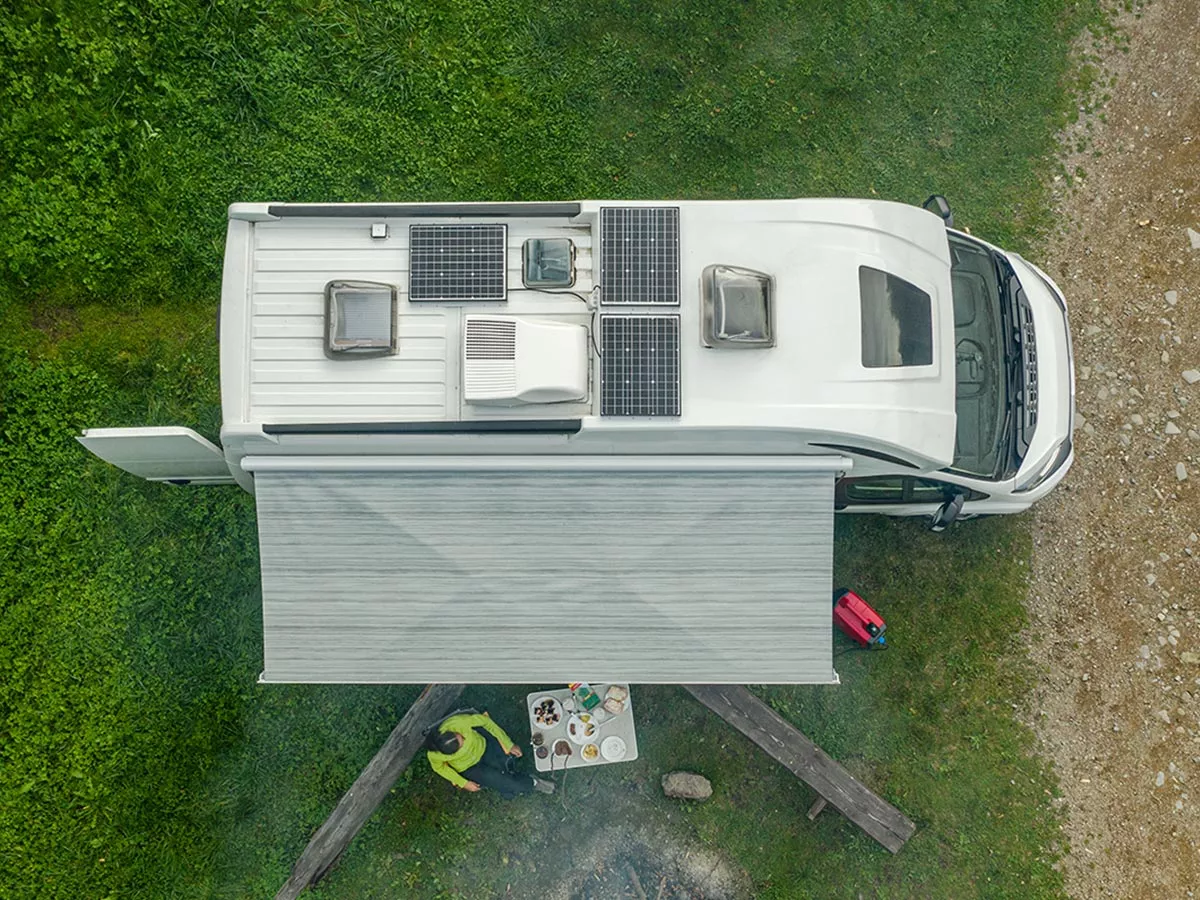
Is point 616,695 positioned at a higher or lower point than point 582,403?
lower

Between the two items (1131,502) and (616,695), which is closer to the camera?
(616,695)

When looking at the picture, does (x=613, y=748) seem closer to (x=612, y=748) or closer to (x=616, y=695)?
(x=612, y=748)

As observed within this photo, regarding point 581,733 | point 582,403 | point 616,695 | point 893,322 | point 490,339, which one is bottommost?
point 581,733

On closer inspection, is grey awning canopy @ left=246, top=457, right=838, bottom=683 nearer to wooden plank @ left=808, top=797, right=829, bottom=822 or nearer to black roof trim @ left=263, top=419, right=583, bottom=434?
black roof trim @ left=263, top=419, right=583, bottom=434

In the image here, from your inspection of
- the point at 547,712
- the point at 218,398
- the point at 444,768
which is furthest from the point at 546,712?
the point at 218,398

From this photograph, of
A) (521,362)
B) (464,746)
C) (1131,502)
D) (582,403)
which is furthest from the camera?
(1131,502)

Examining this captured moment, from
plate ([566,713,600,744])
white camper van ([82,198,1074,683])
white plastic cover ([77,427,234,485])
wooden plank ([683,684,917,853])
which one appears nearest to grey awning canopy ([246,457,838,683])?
white camper van ([82,198,1074,683])
